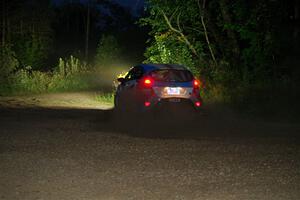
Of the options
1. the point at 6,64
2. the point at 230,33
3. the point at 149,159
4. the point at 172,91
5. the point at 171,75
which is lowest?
the point at 149,159

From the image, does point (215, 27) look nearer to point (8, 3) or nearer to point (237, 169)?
point (237, 169)

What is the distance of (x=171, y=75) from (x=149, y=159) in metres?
6.64

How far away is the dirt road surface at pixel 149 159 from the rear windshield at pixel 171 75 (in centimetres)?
104

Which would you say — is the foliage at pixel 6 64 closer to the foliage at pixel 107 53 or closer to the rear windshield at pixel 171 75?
the rear windshield at pixel 171 75

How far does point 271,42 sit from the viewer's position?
24016 millimetres

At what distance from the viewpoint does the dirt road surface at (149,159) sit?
7.71 m

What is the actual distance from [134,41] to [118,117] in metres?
63.2

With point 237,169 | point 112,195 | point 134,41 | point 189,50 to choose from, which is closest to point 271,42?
point 189,50

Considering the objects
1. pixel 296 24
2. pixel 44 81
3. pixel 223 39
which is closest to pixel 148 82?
pixel 296 24

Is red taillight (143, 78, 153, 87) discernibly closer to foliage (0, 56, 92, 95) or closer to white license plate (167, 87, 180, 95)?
white license plate (167, 87, 180, 95)

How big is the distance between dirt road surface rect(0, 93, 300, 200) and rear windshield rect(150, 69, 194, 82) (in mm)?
1038

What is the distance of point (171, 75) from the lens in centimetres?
1648

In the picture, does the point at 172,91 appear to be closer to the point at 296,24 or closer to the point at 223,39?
the point at 296,24

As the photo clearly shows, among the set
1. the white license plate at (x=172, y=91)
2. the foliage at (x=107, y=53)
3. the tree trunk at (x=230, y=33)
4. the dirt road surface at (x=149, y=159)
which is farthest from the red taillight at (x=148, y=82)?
the foliage at (x=107, y=53)
